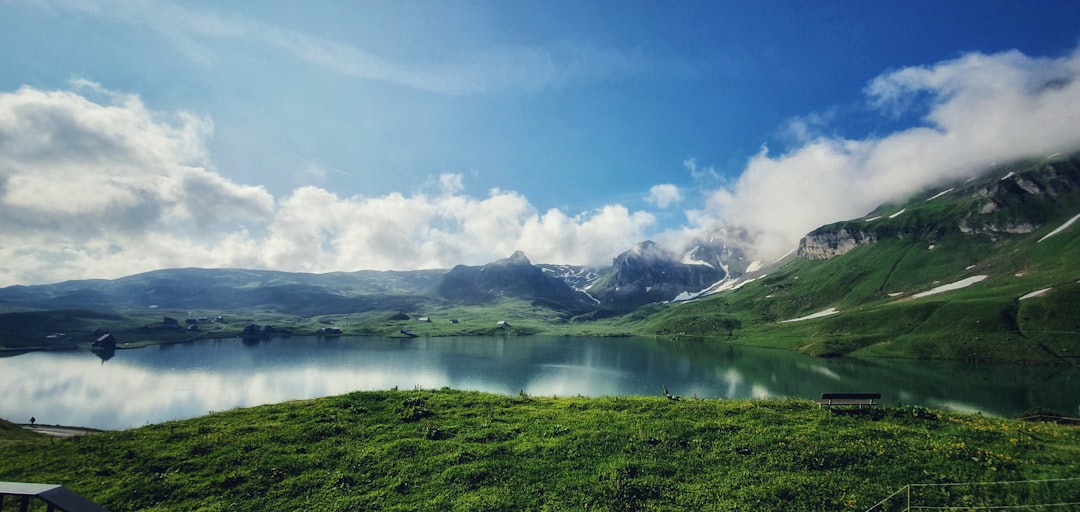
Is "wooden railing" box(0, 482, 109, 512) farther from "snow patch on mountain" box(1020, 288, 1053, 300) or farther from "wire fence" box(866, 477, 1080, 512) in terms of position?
"snow patch on mountain" box(1020, 288, 1053, 300)

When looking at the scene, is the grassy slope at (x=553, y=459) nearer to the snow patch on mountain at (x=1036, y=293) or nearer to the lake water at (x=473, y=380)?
the lake water at (x=473, y=380)

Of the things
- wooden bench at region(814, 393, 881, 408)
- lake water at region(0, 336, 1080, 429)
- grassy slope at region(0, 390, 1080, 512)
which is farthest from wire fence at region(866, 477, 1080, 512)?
lake water at region(0, 336, 1080, 429)

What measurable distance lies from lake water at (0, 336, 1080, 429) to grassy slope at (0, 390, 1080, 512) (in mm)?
45164

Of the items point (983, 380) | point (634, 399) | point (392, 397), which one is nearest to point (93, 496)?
point (392, 397)

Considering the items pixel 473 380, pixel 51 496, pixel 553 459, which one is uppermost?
pixel 51 496

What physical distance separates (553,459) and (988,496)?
58.0 ft

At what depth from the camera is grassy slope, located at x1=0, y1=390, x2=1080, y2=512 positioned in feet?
62.2

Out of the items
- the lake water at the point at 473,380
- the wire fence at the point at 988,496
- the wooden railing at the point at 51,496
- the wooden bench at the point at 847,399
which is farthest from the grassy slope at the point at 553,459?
the lake water at the point at 473,380

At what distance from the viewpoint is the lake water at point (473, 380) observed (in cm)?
9388

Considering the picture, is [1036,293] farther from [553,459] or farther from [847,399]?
[553,459]

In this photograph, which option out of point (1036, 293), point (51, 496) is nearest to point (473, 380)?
point (51, 496)

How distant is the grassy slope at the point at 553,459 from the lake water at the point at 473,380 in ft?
148

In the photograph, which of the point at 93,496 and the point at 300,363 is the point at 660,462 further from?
the point at 300,363

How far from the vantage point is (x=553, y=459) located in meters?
22.7
